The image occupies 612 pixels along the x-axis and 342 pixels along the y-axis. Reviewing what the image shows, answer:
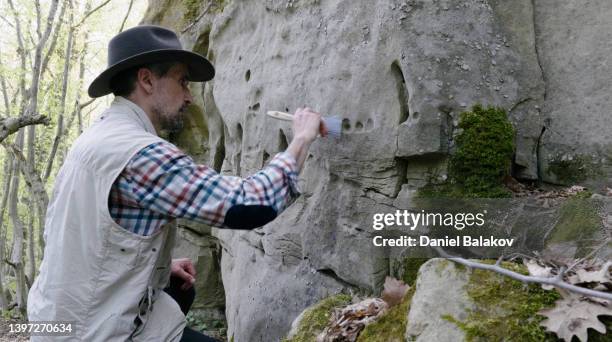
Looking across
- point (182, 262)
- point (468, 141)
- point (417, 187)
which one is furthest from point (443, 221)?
point (182, 262)

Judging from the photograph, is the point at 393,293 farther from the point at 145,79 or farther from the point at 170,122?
the point at 145,79

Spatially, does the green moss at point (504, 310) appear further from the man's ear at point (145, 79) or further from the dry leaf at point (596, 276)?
the man's ear at point (145, 79)

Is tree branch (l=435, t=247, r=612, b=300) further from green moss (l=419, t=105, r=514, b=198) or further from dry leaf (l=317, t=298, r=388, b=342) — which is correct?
green moss (l=419, t=105, r=514, b=198)

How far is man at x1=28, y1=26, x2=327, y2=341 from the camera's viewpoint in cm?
296

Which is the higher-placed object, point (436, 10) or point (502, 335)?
point (436, 10)

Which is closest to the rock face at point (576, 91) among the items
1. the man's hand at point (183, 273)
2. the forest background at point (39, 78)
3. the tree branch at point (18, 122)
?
the man's hand at point (183, 273)

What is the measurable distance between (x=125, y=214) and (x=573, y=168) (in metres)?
3.58

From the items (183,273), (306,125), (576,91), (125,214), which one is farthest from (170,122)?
(576,91)

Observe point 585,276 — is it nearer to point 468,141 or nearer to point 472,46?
point 468,141

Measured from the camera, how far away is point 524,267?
9.56 ft

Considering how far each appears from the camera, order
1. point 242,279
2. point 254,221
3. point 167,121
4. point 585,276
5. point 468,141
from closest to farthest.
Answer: point 585,276 < point 254,221 < point 167,121 < point 468,141 < point 242,279

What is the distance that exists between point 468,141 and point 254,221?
7.20 feet

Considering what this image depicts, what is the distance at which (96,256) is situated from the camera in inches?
121

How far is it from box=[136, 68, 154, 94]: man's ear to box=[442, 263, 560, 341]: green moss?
218 cm
